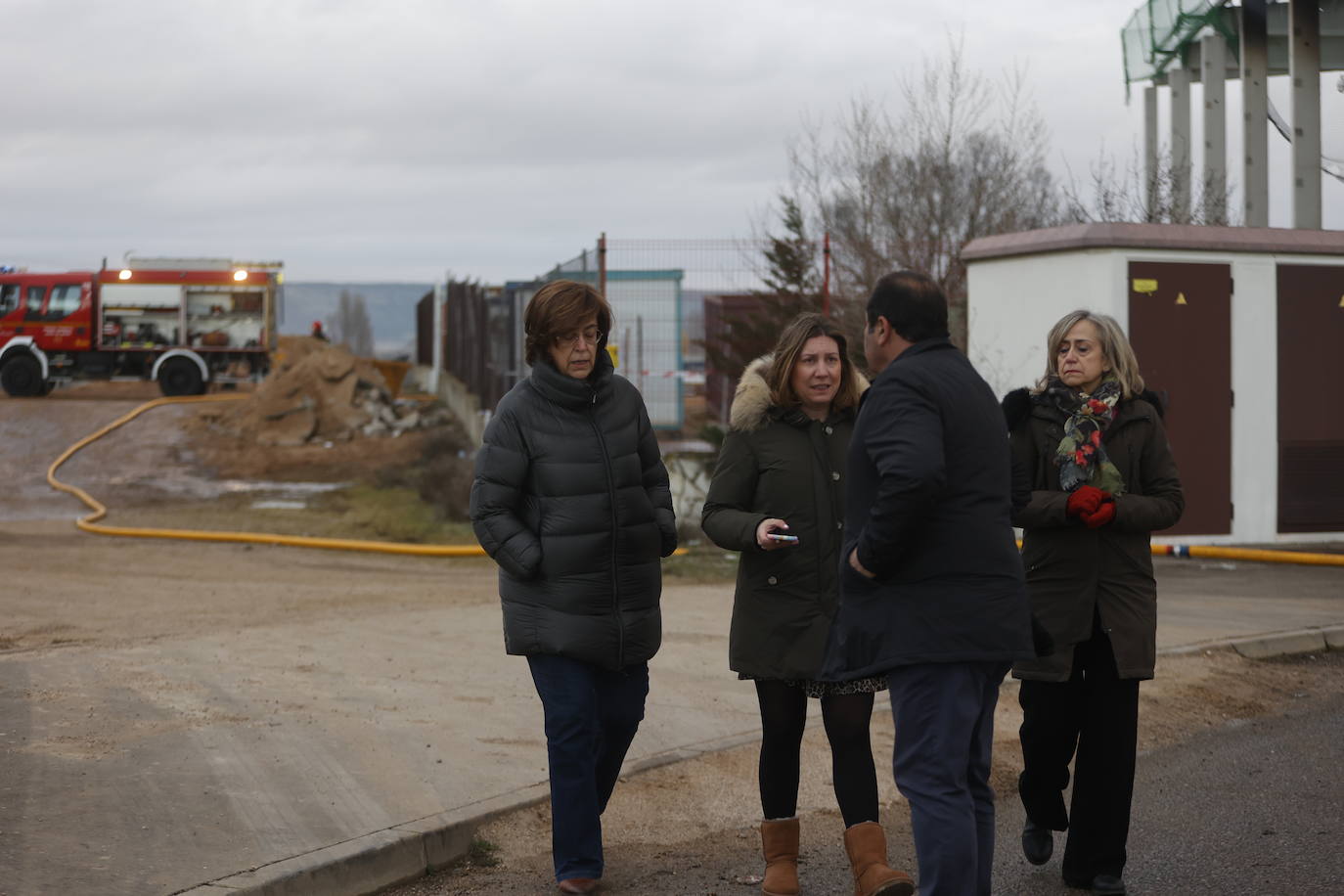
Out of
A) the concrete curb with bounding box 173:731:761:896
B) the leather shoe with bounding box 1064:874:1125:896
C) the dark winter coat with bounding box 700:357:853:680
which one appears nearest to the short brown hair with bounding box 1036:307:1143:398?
the dark winter coat with bounding box 700:357:853:680

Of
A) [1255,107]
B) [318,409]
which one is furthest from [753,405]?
[318,409]

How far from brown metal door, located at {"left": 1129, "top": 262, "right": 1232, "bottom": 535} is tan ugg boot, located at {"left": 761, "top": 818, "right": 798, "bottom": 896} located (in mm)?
9435

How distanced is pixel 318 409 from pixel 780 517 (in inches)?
927

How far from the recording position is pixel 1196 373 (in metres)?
13.5

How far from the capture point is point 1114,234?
13.1 metres

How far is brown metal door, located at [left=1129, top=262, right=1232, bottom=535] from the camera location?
13.4m

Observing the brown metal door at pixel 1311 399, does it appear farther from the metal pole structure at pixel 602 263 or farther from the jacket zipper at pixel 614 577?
the jacket zipper at pixel 614 577

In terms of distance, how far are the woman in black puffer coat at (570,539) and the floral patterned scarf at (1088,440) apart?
55.1 inches

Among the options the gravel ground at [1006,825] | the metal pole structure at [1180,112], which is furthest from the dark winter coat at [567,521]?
the metal pole structure at [1180,112]

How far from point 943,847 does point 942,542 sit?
81 centimetres

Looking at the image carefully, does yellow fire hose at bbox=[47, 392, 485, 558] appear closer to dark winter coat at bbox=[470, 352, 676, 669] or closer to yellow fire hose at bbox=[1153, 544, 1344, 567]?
yellow fire hose at bbox=[1153, 544, 1344, 567]

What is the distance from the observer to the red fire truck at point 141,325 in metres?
32.4

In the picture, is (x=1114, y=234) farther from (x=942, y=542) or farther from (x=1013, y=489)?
(x=942, y=542)

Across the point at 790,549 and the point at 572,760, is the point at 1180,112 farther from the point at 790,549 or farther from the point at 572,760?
the point at 572,760
